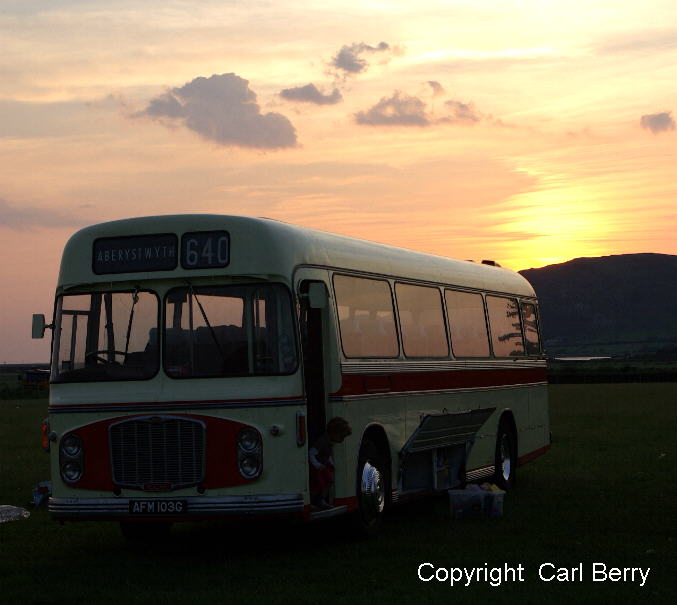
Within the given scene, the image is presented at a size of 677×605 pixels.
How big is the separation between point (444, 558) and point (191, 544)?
313 cm

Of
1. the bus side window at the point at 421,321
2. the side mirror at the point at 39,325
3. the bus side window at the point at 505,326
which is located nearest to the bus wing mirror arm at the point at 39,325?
the side mirror at the point at 39,325

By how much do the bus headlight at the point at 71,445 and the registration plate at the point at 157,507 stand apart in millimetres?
789

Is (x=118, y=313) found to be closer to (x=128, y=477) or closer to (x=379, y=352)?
(x=128, y=477)

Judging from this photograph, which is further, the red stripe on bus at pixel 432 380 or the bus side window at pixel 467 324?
the bus side window at pixel 467 324

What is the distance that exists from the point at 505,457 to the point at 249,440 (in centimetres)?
871

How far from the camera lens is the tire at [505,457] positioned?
20.4m

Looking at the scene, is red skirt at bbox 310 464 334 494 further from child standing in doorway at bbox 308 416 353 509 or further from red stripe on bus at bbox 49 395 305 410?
red stripe on bus at bbox 49 395 305 410

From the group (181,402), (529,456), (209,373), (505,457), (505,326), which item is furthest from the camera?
(529,456)

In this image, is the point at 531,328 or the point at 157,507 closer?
the point at 157,507

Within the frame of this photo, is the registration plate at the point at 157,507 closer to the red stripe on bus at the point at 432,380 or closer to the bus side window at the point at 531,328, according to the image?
the red stripe on bus at the point at 432,380

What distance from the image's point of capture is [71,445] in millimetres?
13336

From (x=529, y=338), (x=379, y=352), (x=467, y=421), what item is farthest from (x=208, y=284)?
(x=529, y=338)

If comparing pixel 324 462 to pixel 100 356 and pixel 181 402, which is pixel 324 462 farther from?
pixel 100 356

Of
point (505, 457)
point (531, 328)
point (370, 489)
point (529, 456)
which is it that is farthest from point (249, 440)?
point (531, 328)
